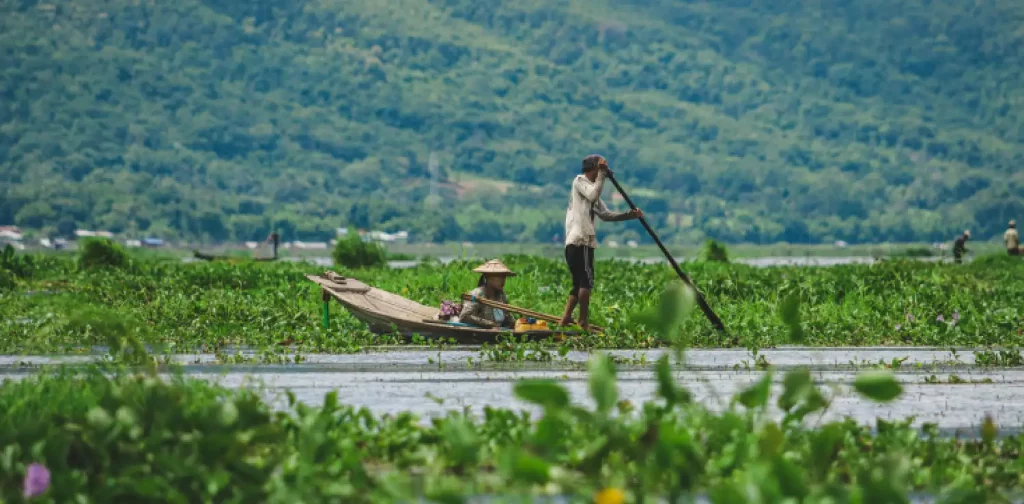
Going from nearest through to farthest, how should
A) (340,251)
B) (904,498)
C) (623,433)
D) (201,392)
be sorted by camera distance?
1. (904,498)
2. (623,433)
3. (201,392)
4. (340,251)

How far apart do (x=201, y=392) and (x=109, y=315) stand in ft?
2.15

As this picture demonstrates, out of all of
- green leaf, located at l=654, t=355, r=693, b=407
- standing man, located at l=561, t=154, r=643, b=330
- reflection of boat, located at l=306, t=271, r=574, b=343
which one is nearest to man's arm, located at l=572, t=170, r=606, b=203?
standing man, located at l=561, t=154, r=643, b=330

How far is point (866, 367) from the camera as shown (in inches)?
567

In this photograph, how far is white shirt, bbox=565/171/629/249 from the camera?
16.6m

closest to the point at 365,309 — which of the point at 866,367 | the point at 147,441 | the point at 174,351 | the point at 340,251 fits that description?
the point at 174,351

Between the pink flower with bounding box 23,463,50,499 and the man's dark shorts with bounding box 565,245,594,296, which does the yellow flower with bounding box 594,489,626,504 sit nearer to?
the pink flower with bounding box 23,463,50,499

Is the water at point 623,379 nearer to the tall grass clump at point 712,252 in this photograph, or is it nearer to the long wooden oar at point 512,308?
the long wooden oar at point 512,308

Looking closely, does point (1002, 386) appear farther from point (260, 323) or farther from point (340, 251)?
point (340, 251)

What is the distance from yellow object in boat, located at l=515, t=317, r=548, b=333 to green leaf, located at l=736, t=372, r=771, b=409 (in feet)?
29.7

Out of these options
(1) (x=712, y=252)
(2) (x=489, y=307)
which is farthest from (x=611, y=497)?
(1) (x=712, y=252)

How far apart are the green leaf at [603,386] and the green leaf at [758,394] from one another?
91 centimetres

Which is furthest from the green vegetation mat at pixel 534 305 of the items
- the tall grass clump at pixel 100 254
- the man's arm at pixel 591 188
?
the tall grass clump at pixel 100 254

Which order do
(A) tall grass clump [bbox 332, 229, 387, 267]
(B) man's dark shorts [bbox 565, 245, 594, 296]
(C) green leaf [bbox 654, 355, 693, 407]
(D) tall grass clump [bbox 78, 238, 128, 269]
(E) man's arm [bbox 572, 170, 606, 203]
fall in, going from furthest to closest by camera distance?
1. (A) tall grass clump [bbox 332, 229, 387, 267]
2. (D) tall grass clump [bbox 78, 238, 128, 269]
3. (B) man's dark shorts [bbox 565, 245, 594, 296]
4. (E) man's arm [bbox 572, 170, 606, 203]
5. (C) green leaf [bbox 654, 355, 693, 407]

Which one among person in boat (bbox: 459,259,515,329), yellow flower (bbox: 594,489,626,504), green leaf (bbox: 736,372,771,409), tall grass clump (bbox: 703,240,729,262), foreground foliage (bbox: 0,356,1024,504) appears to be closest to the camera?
yellow flower (bbox: 594,489,626,504)
